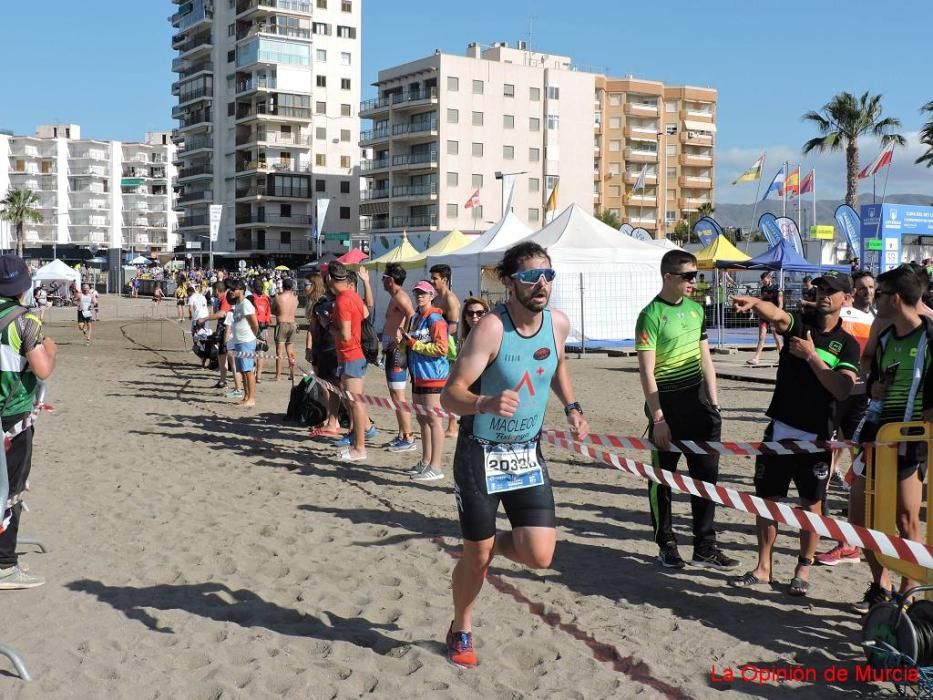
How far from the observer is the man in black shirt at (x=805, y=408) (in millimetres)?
5383

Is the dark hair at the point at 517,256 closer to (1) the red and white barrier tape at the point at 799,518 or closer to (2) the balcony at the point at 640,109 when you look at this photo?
(1) the red and white barrier tape at the point at 799,518

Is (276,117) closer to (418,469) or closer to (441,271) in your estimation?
(441,271)

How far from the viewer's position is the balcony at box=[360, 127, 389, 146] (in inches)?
2940

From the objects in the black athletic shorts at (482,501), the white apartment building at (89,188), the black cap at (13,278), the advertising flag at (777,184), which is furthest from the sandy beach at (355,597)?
the white apartment building at (89,188)

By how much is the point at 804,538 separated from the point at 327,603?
110 inches

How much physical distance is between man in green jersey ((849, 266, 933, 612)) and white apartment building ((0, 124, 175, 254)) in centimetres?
13418

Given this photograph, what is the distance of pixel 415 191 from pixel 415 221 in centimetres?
240

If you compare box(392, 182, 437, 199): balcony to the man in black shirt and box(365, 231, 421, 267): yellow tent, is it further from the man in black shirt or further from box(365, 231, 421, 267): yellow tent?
the man in black shirt

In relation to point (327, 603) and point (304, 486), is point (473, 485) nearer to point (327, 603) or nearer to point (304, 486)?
point (327, 603)

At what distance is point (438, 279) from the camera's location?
9.07 meters

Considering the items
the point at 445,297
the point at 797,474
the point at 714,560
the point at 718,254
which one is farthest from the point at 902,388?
the point at 718,254

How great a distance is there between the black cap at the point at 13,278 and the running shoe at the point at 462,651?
2933 mm

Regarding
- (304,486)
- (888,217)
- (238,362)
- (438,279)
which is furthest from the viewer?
(888,217)

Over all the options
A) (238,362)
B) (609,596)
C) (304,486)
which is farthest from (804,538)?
(238,362)
